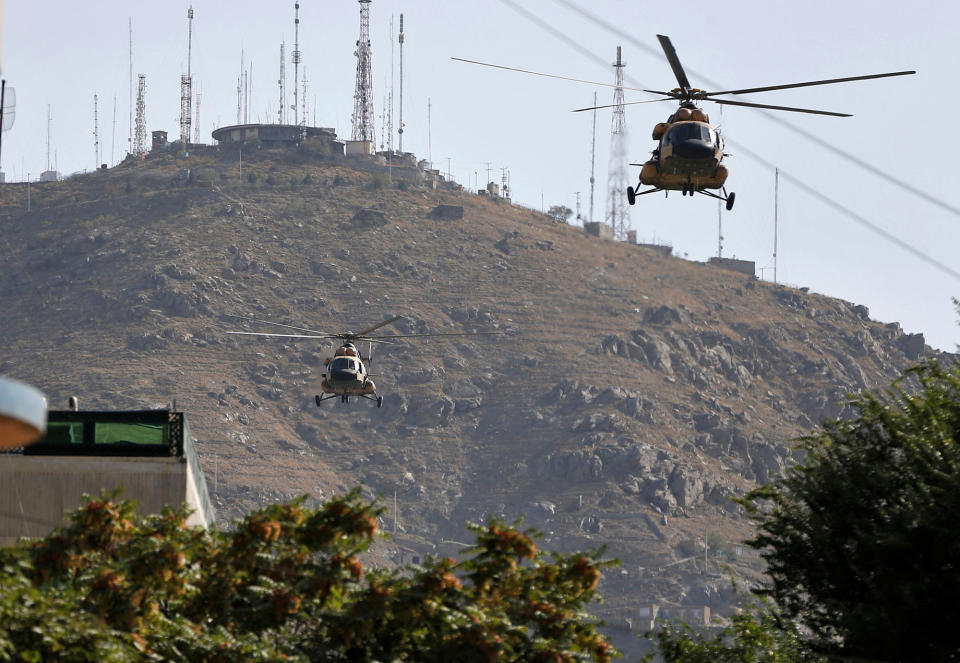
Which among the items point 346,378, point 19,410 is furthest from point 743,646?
point 346,378

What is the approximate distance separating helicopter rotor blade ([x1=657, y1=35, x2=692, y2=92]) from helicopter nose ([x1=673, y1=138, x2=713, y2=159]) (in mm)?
1256

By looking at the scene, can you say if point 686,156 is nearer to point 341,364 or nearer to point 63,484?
point 63,484

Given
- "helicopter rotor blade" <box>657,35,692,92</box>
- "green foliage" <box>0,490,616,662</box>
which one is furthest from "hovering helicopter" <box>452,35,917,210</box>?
"green foliage" <box>0,490,616,662</box>

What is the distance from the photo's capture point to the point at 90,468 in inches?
1304

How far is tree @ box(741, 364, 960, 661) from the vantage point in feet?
85.0

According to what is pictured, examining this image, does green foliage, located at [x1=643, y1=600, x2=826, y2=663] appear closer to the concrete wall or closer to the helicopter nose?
the concrete wall

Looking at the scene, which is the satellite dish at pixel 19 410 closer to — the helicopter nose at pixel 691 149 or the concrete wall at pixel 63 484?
the concrete wall at pixel 63 484

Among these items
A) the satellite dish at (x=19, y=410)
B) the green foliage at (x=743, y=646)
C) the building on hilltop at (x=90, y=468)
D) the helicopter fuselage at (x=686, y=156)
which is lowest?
the green foliage at (x=743, y=646)

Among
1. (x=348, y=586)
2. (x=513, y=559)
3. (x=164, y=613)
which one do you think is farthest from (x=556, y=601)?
(x=164, y=613)

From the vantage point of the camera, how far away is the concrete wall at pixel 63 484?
32.8 metres

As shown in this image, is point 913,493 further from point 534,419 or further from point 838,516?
point 534,419

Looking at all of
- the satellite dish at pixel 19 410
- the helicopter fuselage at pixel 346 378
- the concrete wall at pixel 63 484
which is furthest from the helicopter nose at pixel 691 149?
the satellite dish at pixel 19 410

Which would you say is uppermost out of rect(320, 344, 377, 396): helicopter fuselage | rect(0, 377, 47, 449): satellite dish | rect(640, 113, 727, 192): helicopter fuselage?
rect(640, 113, 727, 192): helicopter fuselage

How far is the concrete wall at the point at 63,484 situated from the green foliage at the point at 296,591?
9278 mm
